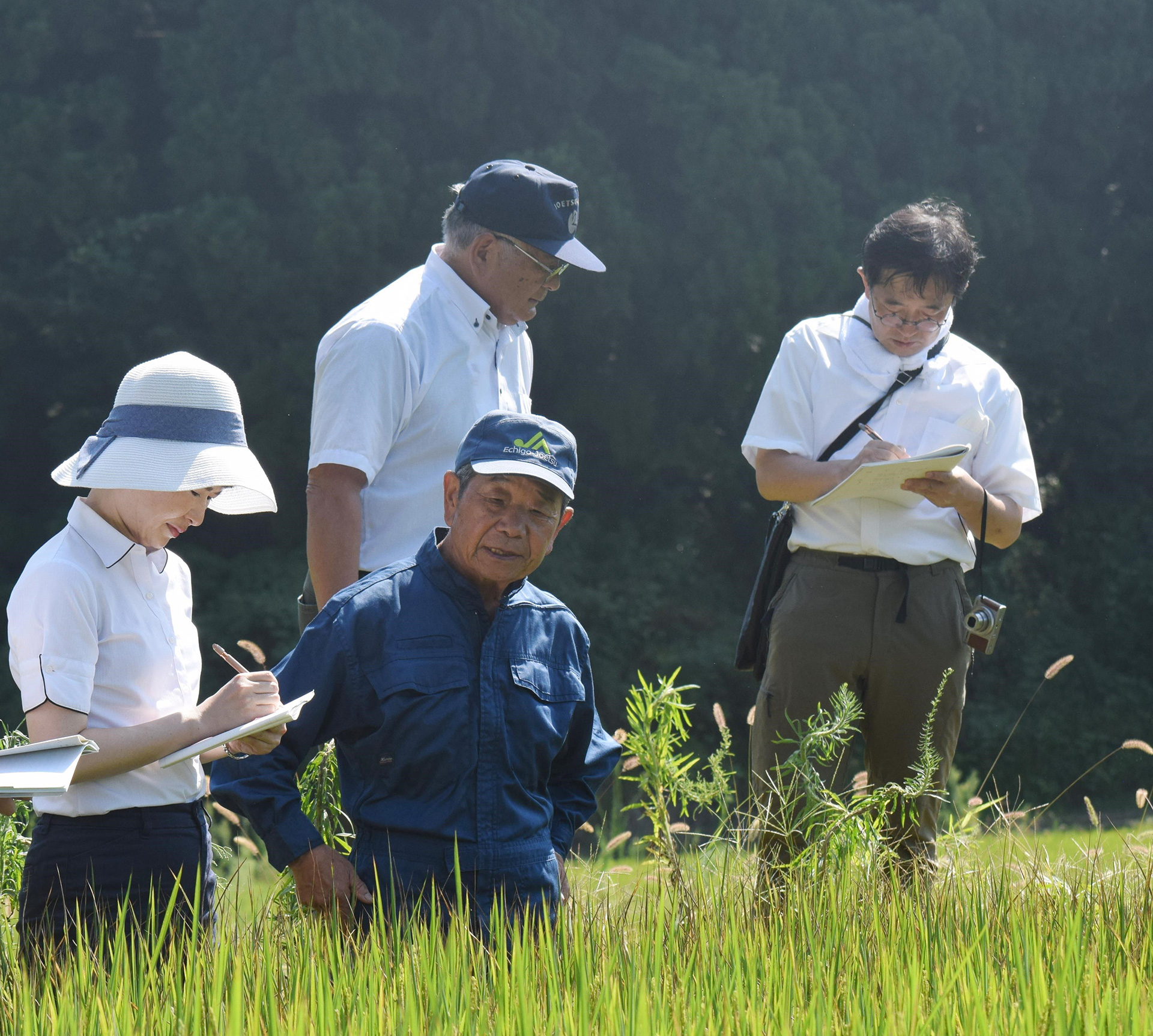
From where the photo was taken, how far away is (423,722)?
8.20 ft

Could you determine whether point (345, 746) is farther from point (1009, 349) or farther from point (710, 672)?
point (1009, 349)

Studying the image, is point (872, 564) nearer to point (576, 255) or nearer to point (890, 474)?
point (890, 474)

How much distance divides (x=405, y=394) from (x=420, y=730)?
108 centimetres

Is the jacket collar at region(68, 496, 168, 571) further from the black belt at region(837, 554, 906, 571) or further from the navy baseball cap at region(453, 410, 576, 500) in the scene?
the black belt at region(837, 554, 906, 571)

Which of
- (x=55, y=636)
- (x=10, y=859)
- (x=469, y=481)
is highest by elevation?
(x=469, y=481)

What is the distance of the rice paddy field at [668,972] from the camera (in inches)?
79.3

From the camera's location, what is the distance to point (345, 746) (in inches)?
102

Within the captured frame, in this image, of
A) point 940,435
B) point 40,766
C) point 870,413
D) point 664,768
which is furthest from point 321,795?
point 940,435

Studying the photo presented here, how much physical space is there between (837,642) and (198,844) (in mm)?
1766

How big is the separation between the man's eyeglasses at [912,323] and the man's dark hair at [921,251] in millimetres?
84

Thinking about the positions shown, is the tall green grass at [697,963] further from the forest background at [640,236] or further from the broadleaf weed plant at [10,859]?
the forest background at [640,236]

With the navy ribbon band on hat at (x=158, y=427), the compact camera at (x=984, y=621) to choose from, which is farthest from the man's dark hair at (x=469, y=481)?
the compact camera at (x=984, y=621)

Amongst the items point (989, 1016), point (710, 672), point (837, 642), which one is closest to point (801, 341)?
point (837, 642)

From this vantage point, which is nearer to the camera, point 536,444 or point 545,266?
point 536,444
